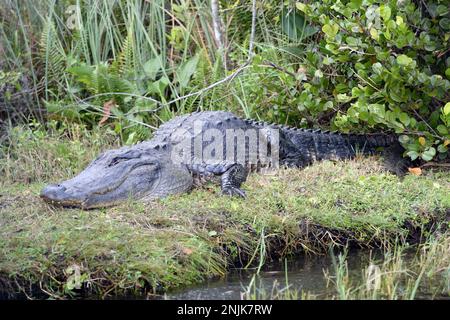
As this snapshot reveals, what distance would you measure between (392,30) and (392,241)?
1.78 meters

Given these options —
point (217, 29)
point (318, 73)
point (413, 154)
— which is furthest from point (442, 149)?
point (217, 29)

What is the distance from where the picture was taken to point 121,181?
20.5 ft

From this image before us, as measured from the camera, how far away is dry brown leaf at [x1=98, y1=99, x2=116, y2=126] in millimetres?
8195

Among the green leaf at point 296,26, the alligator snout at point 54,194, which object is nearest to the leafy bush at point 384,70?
the green leaf at point 296,26

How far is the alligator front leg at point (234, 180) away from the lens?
252 inches

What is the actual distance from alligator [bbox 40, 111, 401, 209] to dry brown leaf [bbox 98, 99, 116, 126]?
1035 mm

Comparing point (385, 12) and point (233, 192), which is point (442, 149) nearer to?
point (385, 12)

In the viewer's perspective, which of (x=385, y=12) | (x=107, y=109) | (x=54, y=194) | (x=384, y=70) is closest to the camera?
(x=54, y=194)

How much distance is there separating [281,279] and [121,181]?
1.86m

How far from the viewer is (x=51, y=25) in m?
8.46

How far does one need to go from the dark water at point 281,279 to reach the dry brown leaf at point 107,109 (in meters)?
3.43

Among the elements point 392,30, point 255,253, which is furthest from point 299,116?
point 255,253

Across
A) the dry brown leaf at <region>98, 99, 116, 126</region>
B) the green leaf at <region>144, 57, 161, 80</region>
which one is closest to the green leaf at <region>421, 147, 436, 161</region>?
the green leaf at <region>144, 57, 161, 80</region>

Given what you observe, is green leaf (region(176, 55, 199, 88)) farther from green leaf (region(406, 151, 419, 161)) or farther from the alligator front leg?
green leaf (region(406, 151, 419, 161))
